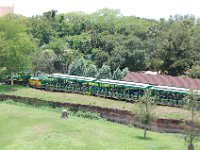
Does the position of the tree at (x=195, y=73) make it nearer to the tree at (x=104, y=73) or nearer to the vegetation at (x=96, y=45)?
the vegetation at (x=96, y=45)

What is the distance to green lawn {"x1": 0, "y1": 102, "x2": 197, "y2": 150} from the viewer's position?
97.8ft

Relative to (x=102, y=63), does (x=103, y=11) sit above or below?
above

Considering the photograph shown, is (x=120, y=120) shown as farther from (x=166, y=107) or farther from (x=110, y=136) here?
(x=110, y=136)

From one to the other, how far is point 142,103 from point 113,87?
16190 millimetres

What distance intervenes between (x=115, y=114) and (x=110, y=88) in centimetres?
745

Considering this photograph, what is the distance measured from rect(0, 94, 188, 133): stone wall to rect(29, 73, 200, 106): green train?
379 centimetres

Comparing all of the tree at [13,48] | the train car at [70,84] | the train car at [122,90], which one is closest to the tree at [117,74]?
the train car at [70,84]

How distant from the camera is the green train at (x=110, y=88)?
47781 millimetres

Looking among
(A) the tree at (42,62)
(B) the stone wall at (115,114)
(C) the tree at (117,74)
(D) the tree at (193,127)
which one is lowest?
(B) the stone wall at (115,114)

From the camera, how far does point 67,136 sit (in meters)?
31.6

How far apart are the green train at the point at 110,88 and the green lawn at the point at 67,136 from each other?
978cm

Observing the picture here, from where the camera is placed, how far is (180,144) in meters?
33.6

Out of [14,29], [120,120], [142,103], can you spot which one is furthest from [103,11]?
[142,103]

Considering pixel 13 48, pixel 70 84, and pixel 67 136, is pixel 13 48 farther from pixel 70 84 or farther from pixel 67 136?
pixel 67 136
